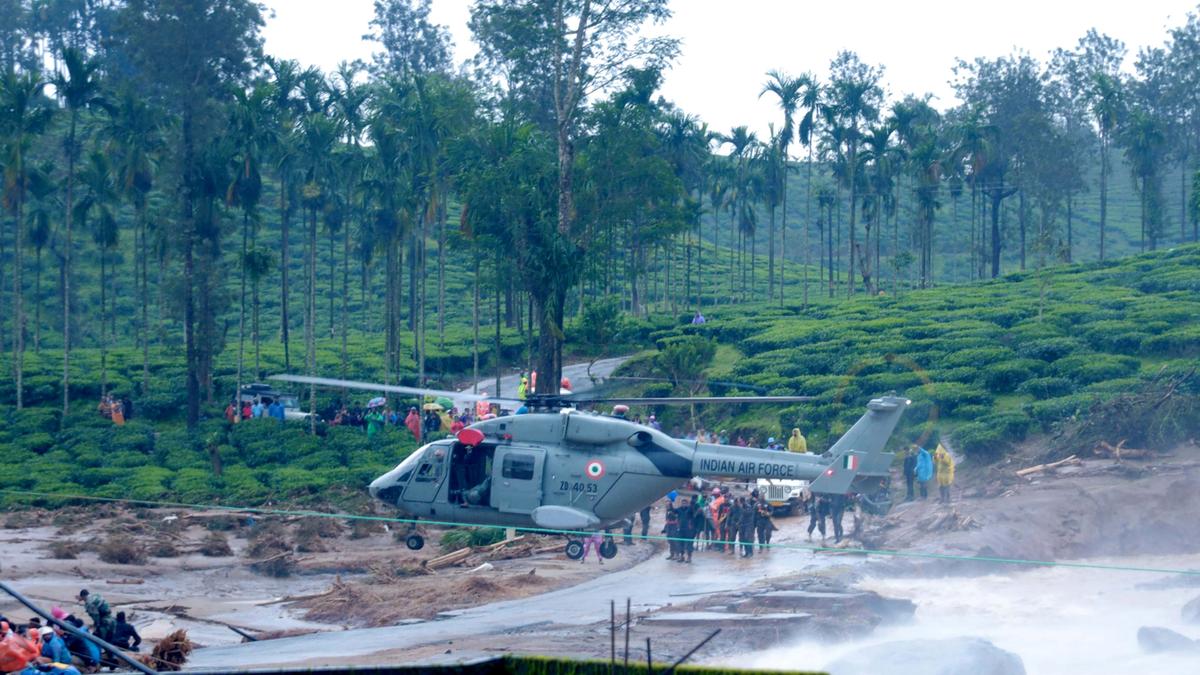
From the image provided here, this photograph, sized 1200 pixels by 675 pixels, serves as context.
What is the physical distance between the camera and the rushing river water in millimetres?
17500

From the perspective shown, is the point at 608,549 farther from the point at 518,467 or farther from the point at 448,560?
the point at 448,560

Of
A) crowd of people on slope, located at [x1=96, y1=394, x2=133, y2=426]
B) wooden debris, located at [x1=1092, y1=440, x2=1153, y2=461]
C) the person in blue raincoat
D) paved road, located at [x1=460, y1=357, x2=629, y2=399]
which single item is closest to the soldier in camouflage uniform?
the person in blue raincoat

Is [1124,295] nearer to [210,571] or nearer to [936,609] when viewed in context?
[936,609]

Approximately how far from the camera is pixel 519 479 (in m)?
21.2

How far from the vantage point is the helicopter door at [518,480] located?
21219 millimetres

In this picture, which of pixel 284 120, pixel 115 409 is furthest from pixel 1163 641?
pixel 284 120

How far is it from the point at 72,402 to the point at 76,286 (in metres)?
28.4

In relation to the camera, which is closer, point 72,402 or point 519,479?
point 519,479

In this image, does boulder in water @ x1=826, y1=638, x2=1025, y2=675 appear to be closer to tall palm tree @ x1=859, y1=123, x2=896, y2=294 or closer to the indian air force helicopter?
the indian air force helicopter

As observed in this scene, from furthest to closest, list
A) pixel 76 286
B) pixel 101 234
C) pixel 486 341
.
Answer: pixel 76 286
pixel 486 341
pixel 101 234

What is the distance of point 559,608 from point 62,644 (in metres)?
8.43

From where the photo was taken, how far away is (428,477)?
21688 mm

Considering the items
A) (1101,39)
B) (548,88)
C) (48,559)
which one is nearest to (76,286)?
(548,88)

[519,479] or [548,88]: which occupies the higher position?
[548,88]
